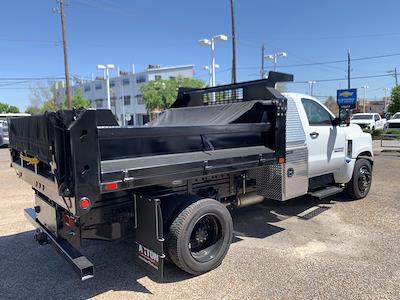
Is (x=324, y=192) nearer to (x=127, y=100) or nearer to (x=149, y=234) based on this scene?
(x=149, y=234)

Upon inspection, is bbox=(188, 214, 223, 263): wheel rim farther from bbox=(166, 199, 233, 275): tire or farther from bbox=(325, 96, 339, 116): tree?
bbox=(325, 96, 339, 116): tree

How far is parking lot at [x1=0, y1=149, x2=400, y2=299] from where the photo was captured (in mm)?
3594

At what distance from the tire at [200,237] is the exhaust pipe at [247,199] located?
0.97 meters

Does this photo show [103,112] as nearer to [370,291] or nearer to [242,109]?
[242,109]

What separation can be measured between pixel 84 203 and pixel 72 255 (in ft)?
2.49

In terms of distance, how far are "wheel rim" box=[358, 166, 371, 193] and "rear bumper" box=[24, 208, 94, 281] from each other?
5646 millimetres

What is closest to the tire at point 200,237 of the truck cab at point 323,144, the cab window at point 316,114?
the truck cab at point 323,144

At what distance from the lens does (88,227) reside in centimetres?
364

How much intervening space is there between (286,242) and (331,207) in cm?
222

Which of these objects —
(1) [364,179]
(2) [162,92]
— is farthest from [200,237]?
(2) [162,92]

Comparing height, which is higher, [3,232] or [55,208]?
[55,208]

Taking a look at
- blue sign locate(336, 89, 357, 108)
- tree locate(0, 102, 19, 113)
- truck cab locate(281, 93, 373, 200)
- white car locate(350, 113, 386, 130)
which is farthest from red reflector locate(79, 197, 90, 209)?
tree locate(0, 102, 19, 113)

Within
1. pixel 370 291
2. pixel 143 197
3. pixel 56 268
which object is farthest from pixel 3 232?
pixel 370 291

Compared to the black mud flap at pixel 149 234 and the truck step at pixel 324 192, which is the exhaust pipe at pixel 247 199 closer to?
the truck step at pixel 324 192
